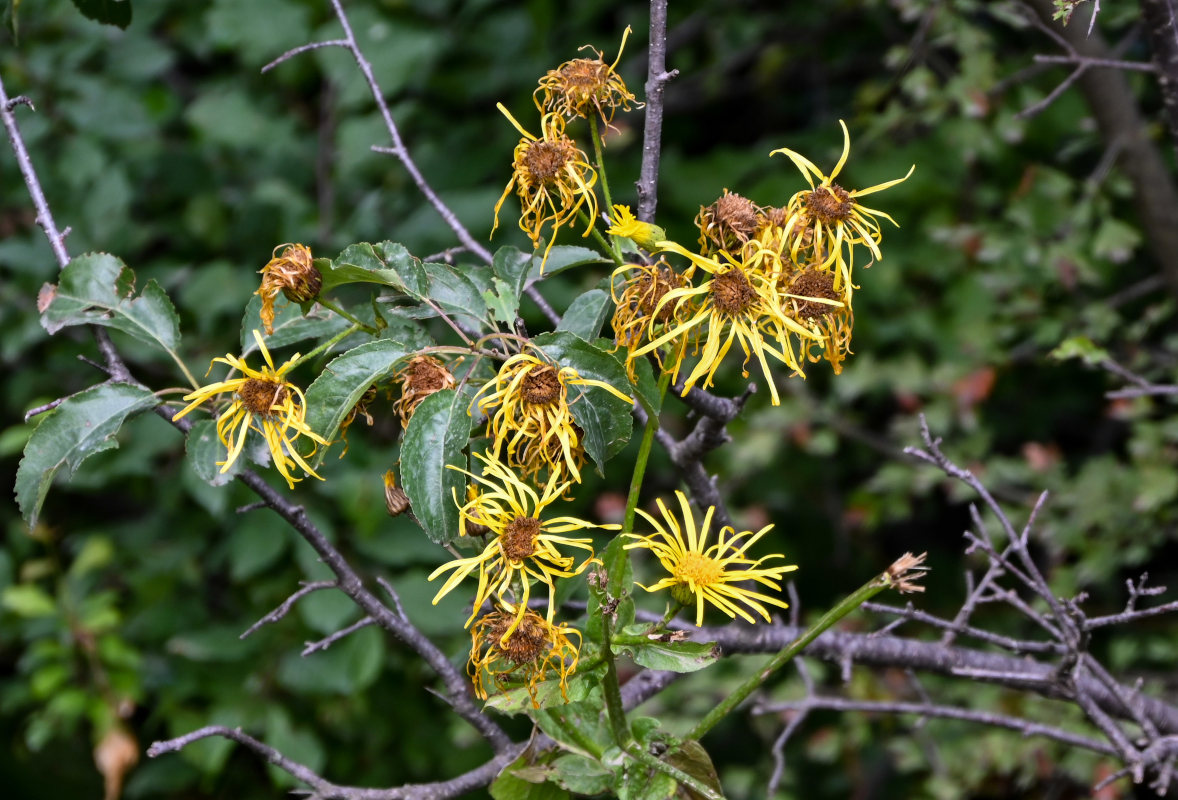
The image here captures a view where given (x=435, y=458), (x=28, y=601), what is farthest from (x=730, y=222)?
(x=28, y=601)

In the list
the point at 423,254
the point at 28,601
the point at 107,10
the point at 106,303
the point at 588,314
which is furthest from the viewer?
the point at 28,601

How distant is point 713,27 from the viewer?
7.95 ft

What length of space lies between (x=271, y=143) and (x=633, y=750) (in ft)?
5.20

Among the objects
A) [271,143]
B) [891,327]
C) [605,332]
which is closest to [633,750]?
[605,332]

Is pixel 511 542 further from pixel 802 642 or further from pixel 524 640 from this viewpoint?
pixel 802 642

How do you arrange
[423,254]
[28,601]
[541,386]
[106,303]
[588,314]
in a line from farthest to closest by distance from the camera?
1. [28,601]
2. [423,254]
3. [106,303]
4. [588,314]
5. [541,386]

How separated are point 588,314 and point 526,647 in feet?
0.85

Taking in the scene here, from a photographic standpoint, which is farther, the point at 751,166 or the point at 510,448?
the point at 751,166

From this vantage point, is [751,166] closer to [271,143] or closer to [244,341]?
[271,143]

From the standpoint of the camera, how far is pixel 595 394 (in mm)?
717

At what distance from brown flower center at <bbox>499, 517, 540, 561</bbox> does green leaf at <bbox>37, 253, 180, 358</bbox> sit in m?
0.43

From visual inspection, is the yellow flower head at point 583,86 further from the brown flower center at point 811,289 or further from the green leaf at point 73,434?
the green leaf at point 73,434

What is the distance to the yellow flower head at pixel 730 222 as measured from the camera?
72 cm

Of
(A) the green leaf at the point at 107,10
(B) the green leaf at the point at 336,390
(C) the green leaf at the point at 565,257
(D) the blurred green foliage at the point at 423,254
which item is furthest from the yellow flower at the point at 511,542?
(D) the blurred green foliage at the point at 423,254
